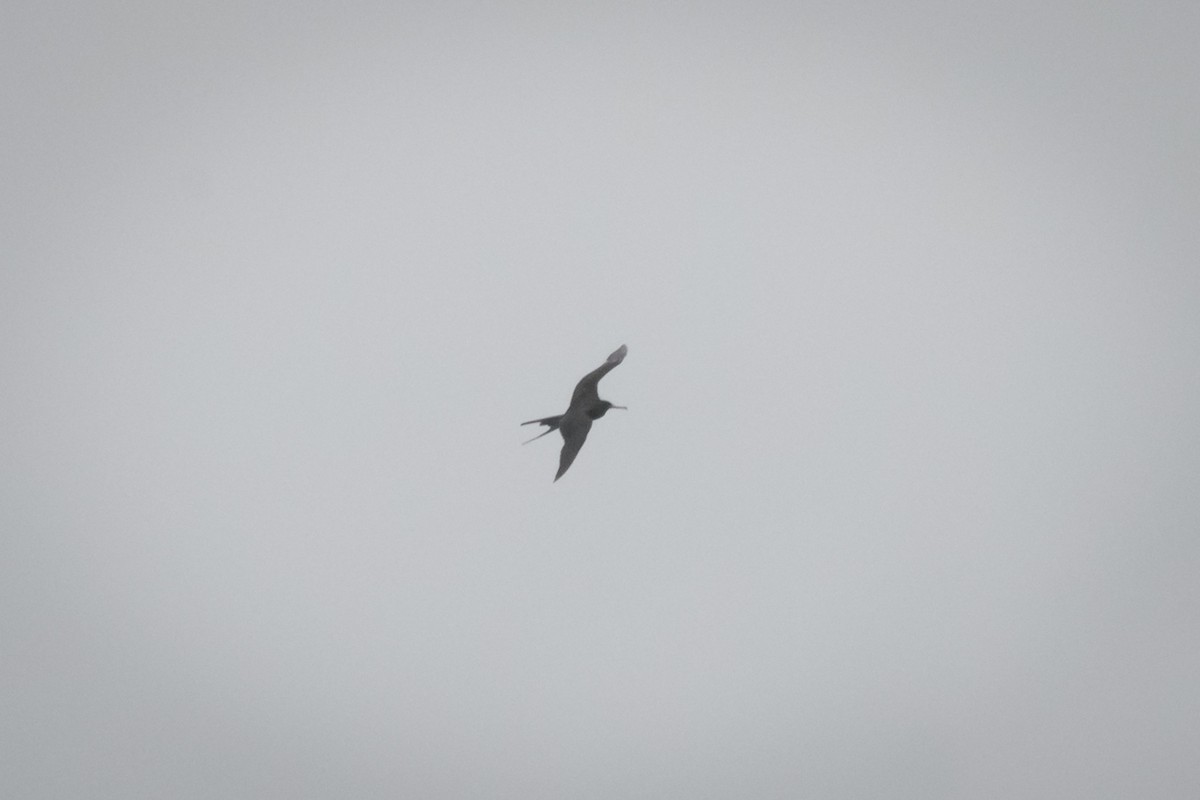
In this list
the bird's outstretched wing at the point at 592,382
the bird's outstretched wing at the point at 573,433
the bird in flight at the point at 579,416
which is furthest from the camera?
the bird's outstretched wing at the point at 573,433

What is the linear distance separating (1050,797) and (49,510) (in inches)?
6090

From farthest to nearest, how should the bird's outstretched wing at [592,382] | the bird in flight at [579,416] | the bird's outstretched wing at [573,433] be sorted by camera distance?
1. the bird's outstretched wing at [573,433]
2. the bird in flight at [579,416]
3. the bird's outstretched wing at [592,382]

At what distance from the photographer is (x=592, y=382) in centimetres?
1074

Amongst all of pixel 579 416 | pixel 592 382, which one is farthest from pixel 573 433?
pixel 592 382

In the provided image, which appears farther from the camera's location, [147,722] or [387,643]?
[387,643]

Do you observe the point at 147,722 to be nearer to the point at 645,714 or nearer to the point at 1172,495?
the point at 645,714

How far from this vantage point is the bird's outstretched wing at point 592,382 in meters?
10.3

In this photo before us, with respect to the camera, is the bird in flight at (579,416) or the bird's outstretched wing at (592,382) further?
the bird in flight at (579,416)

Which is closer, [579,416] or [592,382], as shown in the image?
[592,382]

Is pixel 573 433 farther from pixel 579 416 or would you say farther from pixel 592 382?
pixel 592 382

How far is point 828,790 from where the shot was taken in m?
102

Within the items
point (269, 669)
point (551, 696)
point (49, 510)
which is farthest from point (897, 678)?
point (49, 510)

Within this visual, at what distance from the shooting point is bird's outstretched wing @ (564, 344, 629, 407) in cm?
1034

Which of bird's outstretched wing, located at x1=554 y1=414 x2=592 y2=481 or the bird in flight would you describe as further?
bird's outstretched wing, located at x1=554 y1=414 x2=592 y2=481
